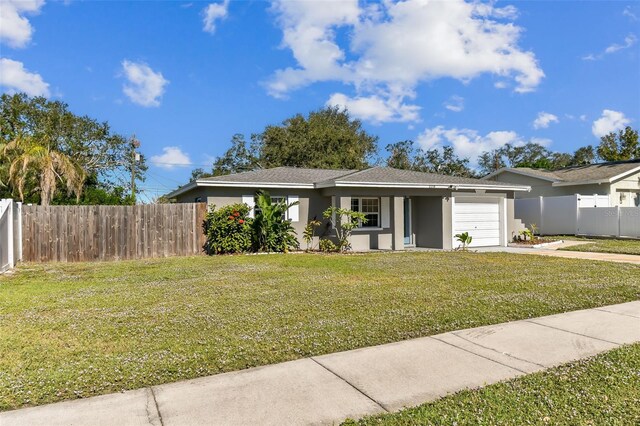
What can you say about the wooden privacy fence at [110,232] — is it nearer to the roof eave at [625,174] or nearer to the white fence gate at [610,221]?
the white fence gate at [610,221]

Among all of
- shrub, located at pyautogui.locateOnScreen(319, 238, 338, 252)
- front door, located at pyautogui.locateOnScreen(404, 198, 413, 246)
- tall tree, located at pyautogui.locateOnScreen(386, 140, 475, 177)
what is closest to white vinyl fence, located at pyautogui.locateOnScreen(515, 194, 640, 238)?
front door, located at pyautogui.locateOnScreen(404, 198, 413, 246)

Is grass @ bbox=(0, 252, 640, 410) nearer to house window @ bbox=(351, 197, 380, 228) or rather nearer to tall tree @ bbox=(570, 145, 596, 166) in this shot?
house window @ bbox=(351, 197, 380, 228)

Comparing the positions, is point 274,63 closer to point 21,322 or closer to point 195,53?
point 195,53

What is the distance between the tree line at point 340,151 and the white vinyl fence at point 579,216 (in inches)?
590

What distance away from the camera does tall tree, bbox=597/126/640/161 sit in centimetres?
3244

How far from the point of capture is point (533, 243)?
18297mm

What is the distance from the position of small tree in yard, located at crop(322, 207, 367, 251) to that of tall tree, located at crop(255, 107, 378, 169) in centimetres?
1959

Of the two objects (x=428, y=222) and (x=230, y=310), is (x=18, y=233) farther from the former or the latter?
(x=428, y=222)

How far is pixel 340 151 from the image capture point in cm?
3656

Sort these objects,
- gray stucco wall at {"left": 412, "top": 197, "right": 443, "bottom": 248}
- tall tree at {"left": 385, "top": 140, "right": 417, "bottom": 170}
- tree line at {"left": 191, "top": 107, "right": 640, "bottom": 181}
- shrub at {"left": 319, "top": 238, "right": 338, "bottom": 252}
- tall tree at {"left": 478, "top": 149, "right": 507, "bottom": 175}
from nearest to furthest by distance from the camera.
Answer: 1. shrub at {"left": 319, "top": 238, "right": 338, "bottom": 252}
2. gray stucco wall at {"left": 412, "top": 197, "right": 443, "bottom": 248}
3. tree line at {"left": 191, "top": 107, "right": 640, "bottom": 181}
4. tall tree at {"left": 385, "top": 140, "right": 417, "bottom": 170}
5. tall tree at {"left": 478, "top": 149, "right": 507, "bottom": 175}

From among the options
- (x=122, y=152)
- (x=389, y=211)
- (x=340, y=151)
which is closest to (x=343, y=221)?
(x=389, y=211)

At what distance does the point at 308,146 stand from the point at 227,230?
22337mm

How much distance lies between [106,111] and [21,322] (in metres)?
29.8

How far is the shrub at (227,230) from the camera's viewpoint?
14.3m
